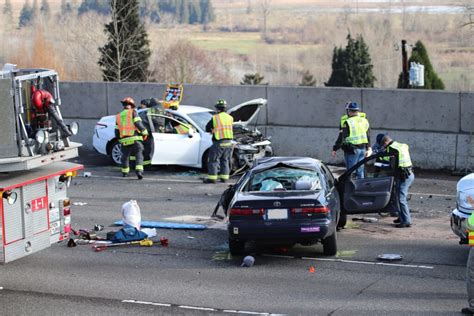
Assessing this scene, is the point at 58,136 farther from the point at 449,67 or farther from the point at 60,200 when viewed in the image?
the point at 449,67

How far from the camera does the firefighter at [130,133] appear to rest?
1939 centimetres

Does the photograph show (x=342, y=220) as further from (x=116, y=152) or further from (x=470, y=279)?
(x=116, y=152)

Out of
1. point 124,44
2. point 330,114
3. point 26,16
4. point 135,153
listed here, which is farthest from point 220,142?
point 26,16

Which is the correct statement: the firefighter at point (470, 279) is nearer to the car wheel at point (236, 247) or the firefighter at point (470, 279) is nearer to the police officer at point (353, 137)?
the car wheel at point (236, 247)

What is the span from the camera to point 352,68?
45.8 metres

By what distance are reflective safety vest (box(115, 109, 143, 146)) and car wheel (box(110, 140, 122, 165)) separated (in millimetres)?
1924

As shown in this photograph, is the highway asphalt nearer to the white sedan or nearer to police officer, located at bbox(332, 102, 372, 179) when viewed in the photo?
police officer, located at bbox(332, 102, 372, 179)

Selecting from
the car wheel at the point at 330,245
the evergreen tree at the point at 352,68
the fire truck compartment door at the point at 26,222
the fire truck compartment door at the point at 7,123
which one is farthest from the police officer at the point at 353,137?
the evergreen tree at the point at 352,68

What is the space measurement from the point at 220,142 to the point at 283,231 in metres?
7.41

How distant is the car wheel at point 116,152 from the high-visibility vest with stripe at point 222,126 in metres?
3.40

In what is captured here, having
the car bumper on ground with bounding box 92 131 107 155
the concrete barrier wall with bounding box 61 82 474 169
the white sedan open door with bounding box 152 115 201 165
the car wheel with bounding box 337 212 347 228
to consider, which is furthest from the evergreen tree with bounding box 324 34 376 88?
the car wheel with bounding box 337 212 347 228

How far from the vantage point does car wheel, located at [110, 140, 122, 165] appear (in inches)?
850

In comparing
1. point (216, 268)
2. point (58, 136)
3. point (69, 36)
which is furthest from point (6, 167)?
point (69, 36)

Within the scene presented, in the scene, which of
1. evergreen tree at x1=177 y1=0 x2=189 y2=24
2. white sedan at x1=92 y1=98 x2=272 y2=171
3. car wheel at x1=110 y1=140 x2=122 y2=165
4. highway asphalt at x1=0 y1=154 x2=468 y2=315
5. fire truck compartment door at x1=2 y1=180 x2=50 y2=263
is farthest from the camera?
evergreen tree at x1=177 y1=0 x2=189 y2=24
